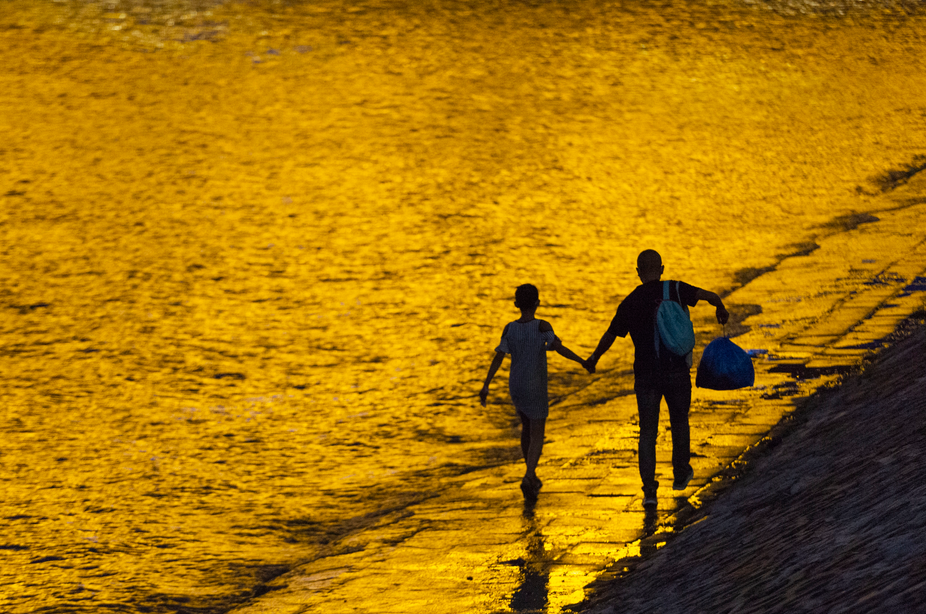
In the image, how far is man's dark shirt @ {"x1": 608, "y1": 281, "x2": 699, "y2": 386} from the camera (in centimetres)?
518

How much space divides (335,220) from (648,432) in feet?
30.1

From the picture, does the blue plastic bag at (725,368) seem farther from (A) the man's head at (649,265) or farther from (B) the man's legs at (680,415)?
(A) the man's head at (649,265)

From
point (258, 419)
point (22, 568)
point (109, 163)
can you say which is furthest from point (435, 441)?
point (109, 163)

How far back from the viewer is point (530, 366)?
5.84 meters

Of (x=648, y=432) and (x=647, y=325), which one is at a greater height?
(x=647, y=325)

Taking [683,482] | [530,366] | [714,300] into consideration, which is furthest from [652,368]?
[530,366]

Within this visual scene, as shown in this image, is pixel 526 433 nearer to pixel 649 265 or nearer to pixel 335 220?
pixel 649 265

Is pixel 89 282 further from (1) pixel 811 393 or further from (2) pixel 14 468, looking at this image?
(1) pixel 811 393

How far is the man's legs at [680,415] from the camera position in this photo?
209 inches

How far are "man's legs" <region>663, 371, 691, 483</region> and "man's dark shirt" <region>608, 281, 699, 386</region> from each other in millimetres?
66

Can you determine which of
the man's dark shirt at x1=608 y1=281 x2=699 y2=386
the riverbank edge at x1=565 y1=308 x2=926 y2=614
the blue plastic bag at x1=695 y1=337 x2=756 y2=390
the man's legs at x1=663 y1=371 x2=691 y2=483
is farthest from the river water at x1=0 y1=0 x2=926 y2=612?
the blue plastic bag at x1=695 y1=337 x2=756 y2=390

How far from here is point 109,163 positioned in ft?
51.5

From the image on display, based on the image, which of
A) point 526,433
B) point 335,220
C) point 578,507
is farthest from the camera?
Result: point 335,220

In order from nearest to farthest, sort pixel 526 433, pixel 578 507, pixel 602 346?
pixel 602 346, pixel 578 507, pixel 526 433
